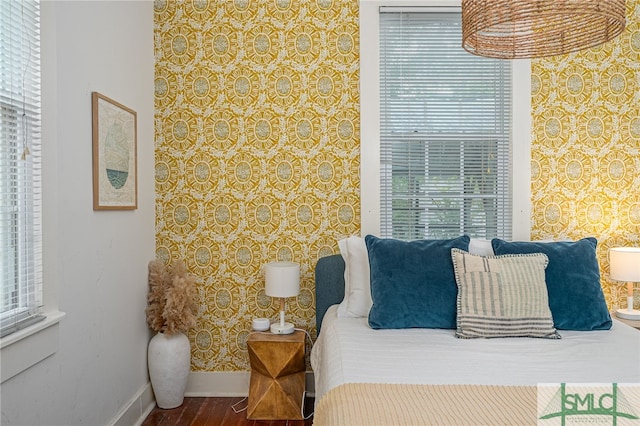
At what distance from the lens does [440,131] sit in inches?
124

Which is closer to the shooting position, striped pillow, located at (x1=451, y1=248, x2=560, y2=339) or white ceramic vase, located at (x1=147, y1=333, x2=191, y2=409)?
striped pillow, located at (x1=451, y1=248, x2=560, y2=339)

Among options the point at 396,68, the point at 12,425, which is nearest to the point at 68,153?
the point at 12,425

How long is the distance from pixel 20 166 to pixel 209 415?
1848mm

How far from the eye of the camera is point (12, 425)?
1629 mm

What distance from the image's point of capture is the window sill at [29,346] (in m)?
1.58

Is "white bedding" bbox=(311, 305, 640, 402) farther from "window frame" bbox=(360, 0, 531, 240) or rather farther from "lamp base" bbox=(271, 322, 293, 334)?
"window frame" bbox=(360, 0, 531, 240)

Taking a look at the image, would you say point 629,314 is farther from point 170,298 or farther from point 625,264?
point 170,298

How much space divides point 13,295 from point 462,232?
2531mm

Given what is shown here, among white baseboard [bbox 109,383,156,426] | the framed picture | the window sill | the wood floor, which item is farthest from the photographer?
the wood floor

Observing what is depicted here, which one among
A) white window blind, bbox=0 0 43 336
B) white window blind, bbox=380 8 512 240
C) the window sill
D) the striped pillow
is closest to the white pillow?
white window blind, bbox=380 8 512 240

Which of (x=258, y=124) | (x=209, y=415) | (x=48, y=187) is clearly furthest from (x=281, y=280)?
(x=48, y=187)

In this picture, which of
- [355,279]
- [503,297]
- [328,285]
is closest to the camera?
[503,297]

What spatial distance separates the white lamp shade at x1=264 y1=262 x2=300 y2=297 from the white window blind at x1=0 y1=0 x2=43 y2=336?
1304mm

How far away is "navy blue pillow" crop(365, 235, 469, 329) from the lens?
2.43 meters
